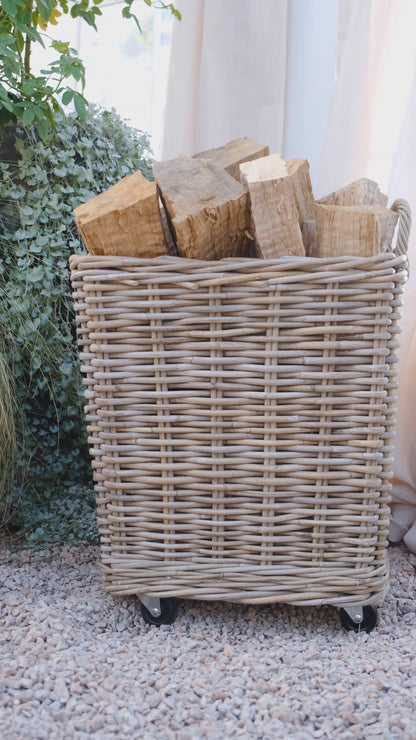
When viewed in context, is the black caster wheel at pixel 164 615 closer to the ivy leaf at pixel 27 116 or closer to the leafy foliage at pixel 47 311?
the leafy foliage at pixel 47 311

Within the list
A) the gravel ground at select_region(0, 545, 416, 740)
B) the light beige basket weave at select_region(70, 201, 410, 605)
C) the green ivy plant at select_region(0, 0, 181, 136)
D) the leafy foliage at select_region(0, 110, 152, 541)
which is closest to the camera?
the gravel ground at select_region(0, 545, 416, 740)

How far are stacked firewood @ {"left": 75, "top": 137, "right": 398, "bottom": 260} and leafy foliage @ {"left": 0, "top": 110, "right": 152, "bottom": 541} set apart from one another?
1.23ft

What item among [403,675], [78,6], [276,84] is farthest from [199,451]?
[276,84]

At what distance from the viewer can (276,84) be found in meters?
1.82

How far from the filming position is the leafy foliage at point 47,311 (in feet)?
4.57

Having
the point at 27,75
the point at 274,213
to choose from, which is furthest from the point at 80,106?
the point at 274,213

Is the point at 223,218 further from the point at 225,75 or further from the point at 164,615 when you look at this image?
the point at 225,75

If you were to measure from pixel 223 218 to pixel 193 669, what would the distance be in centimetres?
66

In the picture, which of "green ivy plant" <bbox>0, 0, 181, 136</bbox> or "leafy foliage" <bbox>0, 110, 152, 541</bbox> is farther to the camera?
"leafy foliage" <bbox>0, 110, 152, 541</bbox>

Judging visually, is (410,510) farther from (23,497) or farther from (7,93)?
(7,93)

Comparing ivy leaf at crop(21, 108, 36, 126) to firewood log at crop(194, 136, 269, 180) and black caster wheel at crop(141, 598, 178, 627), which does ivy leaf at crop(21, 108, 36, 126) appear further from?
black caster wheel at crop(141, 598, 178, 627)

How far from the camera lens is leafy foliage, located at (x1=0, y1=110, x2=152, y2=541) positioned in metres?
1.39

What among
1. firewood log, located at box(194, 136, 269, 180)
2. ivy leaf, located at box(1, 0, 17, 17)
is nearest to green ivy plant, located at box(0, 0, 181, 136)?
ivy leaf, located at box(1, 0, 17, 17)

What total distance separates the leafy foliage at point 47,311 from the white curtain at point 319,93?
47cm
